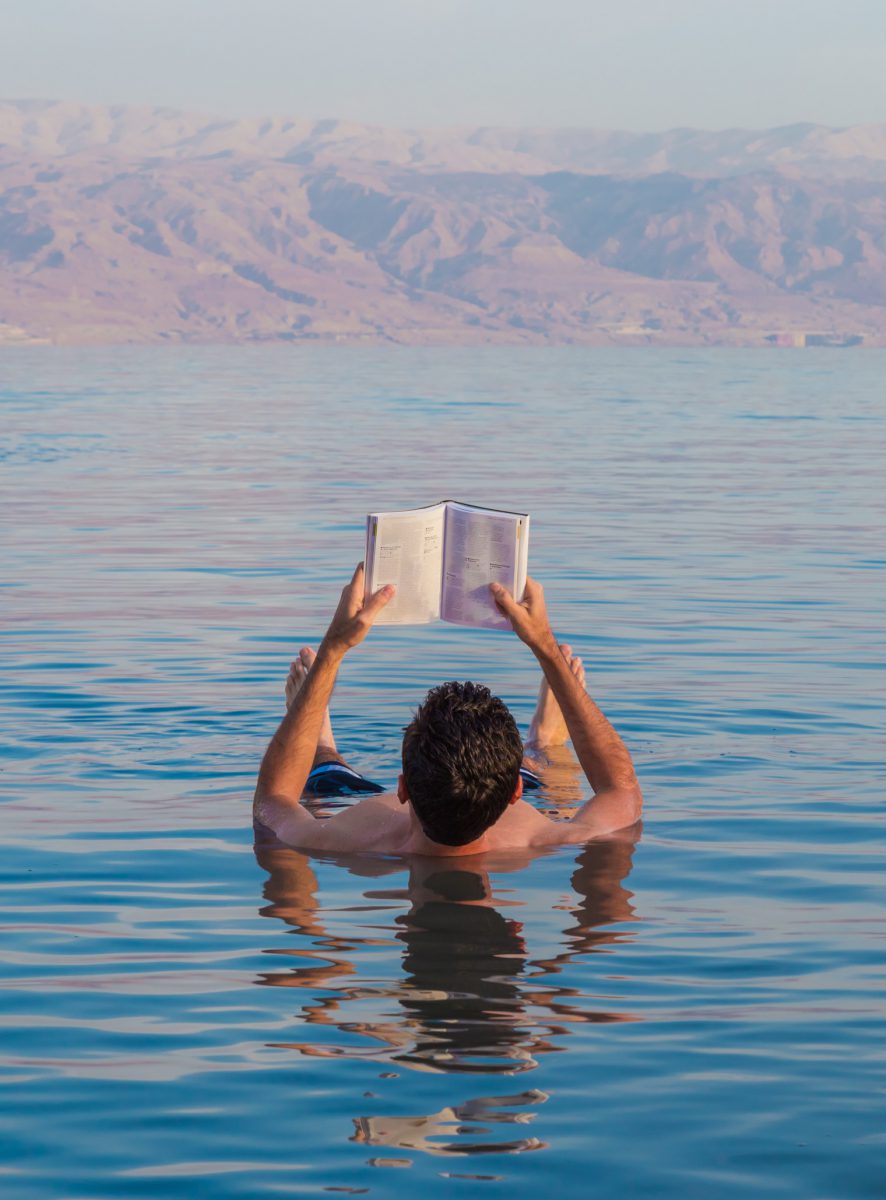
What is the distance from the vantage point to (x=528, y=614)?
6348mm

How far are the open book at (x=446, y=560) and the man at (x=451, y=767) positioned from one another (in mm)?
81

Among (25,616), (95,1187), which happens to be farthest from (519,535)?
(25,616)

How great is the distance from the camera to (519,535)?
20.6 feet

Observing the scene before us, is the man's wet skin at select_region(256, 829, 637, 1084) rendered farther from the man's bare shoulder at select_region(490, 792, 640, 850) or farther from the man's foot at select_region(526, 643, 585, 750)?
the man's foot at select_region(526, 643, 585, 750)

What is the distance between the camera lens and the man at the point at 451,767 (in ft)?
20.2

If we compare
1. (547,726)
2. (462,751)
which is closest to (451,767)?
(462,751)

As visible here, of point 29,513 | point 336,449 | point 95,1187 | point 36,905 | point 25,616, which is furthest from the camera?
point 336,449

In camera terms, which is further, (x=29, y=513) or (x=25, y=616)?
(x=29, y=513)

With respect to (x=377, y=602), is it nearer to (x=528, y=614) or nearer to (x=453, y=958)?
(x=528, y=614)

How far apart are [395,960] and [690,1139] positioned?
67.4 inches

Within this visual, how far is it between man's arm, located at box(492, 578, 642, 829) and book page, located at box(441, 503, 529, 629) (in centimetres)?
8

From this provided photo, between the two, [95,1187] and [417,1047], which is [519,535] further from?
[95,1187]

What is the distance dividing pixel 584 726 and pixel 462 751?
1.00 m

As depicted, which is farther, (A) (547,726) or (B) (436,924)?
(A) (547,726)
